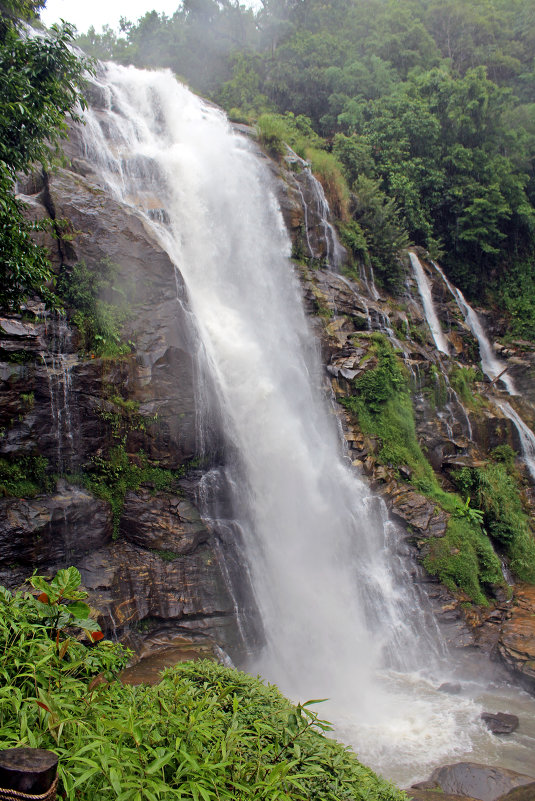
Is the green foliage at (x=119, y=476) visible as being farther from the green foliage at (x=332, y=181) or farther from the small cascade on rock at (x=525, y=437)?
the green foliage at (x=332, y=181)

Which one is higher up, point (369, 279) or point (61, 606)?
point (369, 279)

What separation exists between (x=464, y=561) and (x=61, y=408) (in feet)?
30.8

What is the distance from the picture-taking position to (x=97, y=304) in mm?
9898

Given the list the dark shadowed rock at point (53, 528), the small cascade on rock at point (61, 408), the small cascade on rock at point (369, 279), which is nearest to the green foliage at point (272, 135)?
the small cascade on rock at point (369, 279)

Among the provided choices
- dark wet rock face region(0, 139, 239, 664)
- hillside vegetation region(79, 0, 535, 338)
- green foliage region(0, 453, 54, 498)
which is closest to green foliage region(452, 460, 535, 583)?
dark wet rock face region(0, 139, 239, 664)

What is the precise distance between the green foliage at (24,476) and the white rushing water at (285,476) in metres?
3.55

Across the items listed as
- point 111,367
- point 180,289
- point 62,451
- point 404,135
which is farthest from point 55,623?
point 404,135

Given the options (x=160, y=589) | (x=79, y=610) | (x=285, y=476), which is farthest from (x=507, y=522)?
(x=79, y=610)

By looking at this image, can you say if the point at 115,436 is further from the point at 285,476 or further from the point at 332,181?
the point at 332,181

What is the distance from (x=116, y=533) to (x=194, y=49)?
2873 cm

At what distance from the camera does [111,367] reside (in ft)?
30.6

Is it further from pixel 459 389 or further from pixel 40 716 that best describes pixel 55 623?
pixel 459 389

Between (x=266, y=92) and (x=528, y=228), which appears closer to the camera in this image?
(x=528, y=228)

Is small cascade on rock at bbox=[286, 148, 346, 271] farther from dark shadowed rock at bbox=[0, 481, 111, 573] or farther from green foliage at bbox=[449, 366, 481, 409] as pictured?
dark shadowed rock at bbox=[0, 481, 111, 573]
